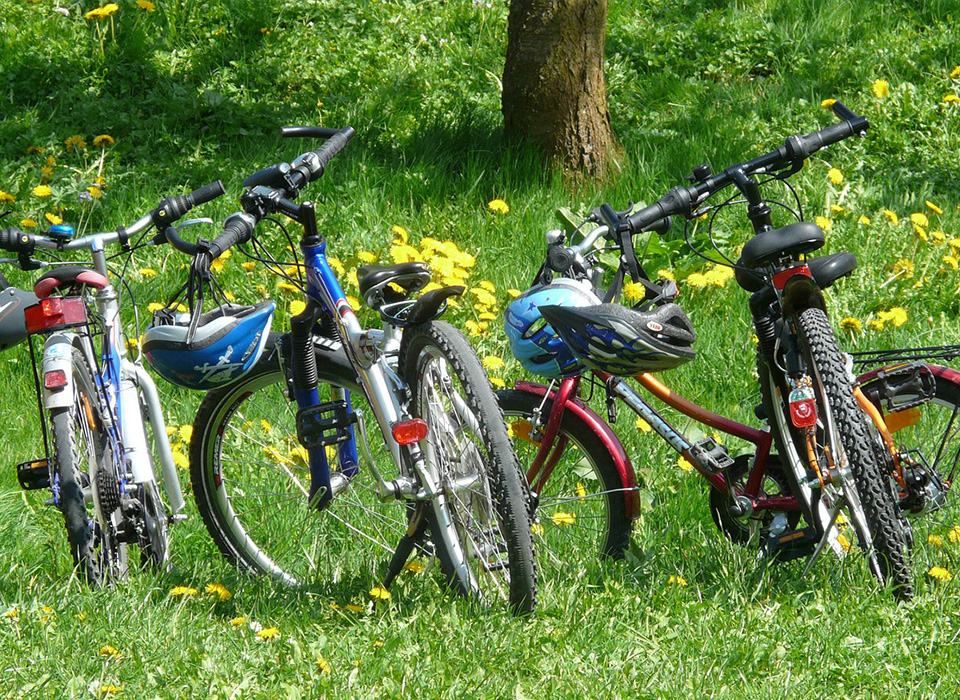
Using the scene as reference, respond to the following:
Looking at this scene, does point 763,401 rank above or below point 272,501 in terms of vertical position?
above

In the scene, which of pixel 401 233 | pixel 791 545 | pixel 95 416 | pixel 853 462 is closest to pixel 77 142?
pixel 401 233

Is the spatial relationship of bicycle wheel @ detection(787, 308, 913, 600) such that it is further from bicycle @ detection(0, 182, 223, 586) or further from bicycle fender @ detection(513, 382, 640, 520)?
bicycle @ detection(0, 182, 223, 586)

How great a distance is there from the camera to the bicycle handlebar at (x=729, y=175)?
142 inches

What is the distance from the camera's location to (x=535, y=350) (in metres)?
3.81

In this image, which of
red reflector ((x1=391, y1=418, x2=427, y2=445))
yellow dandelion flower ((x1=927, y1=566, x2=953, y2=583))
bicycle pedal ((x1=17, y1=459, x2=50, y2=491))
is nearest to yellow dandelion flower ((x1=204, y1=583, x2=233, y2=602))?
bicycle pedal ((x1=17, y1=459, x2=50, y2=491))

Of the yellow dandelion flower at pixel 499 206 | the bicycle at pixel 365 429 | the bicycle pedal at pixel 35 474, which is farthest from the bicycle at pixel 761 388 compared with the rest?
the yellow dandelion flower at pixel 499 206

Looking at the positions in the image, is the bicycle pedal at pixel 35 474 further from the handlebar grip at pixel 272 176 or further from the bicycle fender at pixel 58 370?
the handlebar grip at pixel 272 176

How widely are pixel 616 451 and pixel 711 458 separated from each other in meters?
0.32

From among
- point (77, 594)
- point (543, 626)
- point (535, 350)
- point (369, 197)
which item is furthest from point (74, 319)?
point (369, 197)

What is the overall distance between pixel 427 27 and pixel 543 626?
19.0 feet

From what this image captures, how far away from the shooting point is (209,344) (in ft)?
11.2

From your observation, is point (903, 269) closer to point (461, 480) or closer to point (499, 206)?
point (499, 206)

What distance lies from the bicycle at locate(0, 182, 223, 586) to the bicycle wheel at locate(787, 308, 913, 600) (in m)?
1.96

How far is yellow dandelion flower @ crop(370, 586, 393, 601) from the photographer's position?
11.9 feet
